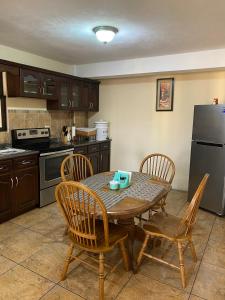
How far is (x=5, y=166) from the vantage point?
2836 millimetres

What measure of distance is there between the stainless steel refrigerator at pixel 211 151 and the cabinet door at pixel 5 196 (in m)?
2.63

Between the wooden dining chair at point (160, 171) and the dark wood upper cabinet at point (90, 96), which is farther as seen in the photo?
the dark wood upper cabinet at point (90, 96)

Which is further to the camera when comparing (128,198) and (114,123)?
(114,123)

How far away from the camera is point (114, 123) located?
16.0 ft

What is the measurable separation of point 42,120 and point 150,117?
79.0 inches

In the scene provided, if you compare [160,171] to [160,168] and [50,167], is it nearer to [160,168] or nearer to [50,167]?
[160,168]

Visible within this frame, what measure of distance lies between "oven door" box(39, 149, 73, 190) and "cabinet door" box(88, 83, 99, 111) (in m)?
1.49

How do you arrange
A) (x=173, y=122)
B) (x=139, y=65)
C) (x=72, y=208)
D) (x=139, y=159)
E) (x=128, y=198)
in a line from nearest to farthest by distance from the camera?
(x=72, y=208) → (x=128, y=198) → (x=139, y=65) → (x=173, y=122) → (x=139, y=159)

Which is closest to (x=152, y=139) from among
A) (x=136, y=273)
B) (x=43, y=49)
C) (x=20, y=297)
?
(x=43, y=49)

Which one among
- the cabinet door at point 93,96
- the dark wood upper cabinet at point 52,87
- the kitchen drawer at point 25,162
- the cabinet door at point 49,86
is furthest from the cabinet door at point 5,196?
the cabinet door at point 93,96

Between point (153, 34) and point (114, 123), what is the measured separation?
232 centimetres

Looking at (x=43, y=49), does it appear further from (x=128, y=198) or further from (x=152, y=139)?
(x=128, y=198)

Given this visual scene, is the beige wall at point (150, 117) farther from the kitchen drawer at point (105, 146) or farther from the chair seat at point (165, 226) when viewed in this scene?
the chair seat at point (165, 226)

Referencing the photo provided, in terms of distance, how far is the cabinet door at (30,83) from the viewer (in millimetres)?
3333
